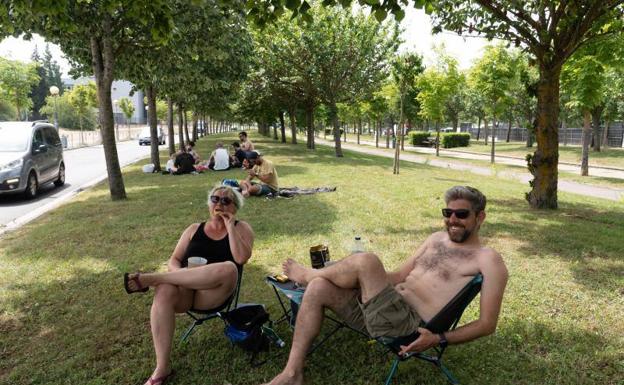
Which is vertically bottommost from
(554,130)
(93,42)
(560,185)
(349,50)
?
(560,185)

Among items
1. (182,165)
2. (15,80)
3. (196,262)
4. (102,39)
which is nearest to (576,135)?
(182,165)

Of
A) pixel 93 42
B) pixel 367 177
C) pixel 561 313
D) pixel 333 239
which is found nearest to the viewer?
pixel 561 313

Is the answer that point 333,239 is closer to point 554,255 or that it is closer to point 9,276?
point 554,255

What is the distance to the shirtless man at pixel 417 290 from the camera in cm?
297

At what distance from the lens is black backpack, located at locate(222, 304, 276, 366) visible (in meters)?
3.67

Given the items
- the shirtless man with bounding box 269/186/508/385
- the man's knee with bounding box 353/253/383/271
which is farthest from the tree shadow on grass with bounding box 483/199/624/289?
the man's knee with bounding box 353/253/383/271

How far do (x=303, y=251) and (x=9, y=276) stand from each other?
3811 mm

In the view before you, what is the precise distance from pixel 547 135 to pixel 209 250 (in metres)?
8.01

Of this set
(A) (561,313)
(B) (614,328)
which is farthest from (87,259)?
(B) (614,328)

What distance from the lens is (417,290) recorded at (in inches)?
133

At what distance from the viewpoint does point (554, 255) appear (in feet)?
21.0

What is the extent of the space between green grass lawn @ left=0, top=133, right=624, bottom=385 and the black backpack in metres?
0.14

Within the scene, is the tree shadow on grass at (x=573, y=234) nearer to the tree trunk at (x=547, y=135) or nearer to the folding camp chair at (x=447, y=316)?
the tree trunk at (x=547, y=135)

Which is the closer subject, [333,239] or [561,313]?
[561,313]
